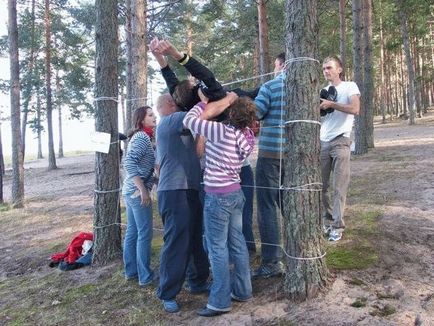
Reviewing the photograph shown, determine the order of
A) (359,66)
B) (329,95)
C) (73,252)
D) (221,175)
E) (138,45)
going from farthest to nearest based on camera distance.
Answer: (359,66)
(138,45)
(73,252)
(329,95)
(221,175)

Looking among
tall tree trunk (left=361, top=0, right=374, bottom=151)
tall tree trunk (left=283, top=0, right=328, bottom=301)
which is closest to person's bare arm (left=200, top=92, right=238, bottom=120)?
tall tree trunk (left=283, top=0, right=328, bottom=301)

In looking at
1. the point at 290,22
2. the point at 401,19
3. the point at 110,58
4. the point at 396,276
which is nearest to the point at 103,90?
the point at 110,58

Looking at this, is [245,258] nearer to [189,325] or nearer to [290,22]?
[189,325]

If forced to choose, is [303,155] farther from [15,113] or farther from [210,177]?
[15,113]

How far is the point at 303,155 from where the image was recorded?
3658 millimetres

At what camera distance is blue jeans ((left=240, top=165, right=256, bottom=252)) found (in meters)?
4.62

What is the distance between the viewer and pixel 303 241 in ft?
12.0

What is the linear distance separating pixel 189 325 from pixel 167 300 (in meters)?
0.40

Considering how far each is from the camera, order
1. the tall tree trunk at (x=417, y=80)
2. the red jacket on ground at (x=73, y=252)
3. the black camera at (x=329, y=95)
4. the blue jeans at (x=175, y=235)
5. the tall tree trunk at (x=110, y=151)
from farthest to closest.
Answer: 1. the tall tree trunk at (x=417, y=80)
2. the red jacket on ground at (x=73, y=252)
3. the tall tree trunk at (x=110, y=151)
4. the black camera at (x=329, y=95)
5. the blue jeans at (x=175, y=235)

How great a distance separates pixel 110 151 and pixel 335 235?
2873mm

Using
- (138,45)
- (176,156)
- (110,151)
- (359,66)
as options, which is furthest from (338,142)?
(359,66)

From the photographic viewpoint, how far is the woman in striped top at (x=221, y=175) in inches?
140

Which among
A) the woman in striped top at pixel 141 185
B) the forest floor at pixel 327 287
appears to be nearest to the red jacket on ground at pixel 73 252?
the forest floor at pixel 327 287

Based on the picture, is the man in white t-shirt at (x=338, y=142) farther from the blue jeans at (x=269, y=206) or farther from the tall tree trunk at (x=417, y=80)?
the tall tree trunk at (x=417, y=80)
